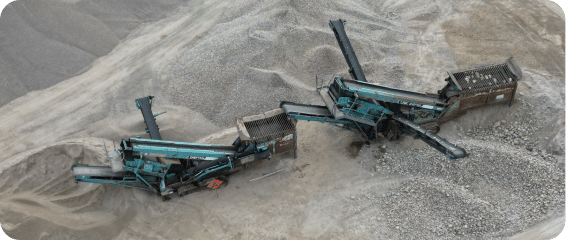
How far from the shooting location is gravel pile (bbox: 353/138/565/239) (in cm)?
1123

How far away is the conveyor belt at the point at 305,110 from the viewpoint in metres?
13.1

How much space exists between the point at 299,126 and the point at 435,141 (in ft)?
16.5

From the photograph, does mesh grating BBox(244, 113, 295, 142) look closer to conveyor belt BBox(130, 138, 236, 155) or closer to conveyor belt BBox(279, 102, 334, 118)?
conveyor belt BBox(279, 102, 334, 118)

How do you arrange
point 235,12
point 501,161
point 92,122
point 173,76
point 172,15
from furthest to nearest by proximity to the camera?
1. point 172,15
2. point 235,12
3. point 173,76
4. point 92,122
5. point 501,161

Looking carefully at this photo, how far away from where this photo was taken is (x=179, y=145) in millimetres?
11992

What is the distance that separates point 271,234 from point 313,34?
884 cm

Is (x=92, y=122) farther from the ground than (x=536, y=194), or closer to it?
farther from the ground

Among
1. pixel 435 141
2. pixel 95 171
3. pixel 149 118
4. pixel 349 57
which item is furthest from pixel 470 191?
pixel 95 171

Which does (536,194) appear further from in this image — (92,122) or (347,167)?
(92,122)

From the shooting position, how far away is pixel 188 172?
12398 millimetres

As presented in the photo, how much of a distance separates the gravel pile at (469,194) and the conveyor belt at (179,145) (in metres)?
4.30

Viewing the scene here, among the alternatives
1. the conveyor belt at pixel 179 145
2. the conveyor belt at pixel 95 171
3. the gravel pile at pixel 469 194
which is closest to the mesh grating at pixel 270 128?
the conveyor belt at pixel 179 145

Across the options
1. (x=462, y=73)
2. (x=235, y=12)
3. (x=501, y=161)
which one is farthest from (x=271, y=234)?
(x=235, y=12)

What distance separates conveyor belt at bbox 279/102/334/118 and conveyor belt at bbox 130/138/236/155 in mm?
2104
